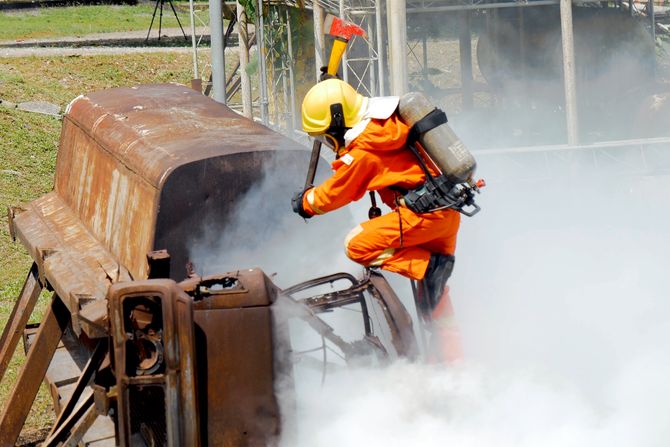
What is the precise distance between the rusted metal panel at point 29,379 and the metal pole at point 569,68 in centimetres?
1069

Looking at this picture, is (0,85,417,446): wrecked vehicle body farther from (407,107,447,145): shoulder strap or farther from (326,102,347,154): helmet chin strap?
(407,107,447,145): shoulder strap

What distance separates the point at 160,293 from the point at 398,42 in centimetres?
1073

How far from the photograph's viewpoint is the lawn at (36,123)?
9.74m

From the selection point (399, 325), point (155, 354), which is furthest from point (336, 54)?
point (155, 354)

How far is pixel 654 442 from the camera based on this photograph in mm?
4922

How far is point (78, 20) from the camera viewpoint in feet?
105

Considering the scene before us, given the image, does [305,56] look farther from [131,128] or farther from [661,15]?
[131,128]

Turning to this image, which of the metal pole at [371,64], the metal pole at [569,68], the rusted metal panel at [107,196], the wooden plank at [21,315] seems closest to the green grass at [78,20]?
the metal pole at [371,64]

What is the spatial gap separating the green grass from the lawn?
6.52 metres

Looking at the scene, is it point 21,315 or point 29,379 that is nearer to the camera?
point 29,379

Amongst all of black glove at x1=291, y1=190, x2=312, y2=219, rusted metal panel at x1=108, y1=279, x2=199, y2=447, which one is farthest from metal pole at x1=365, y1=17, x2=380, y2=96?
rusted metal panel at x1=108, y1=279, x2=199, y2=447

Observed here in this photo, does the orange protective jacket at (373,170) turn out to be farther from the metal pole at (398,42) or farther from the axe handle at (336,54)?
the metal pole at (398,42)

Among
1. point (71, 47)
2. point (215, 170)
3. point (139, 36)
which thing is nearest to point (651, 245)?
point (215, 170)

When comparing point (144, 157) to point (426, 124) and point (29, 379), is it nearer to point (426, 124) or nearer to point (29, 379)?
point (29, 379)
